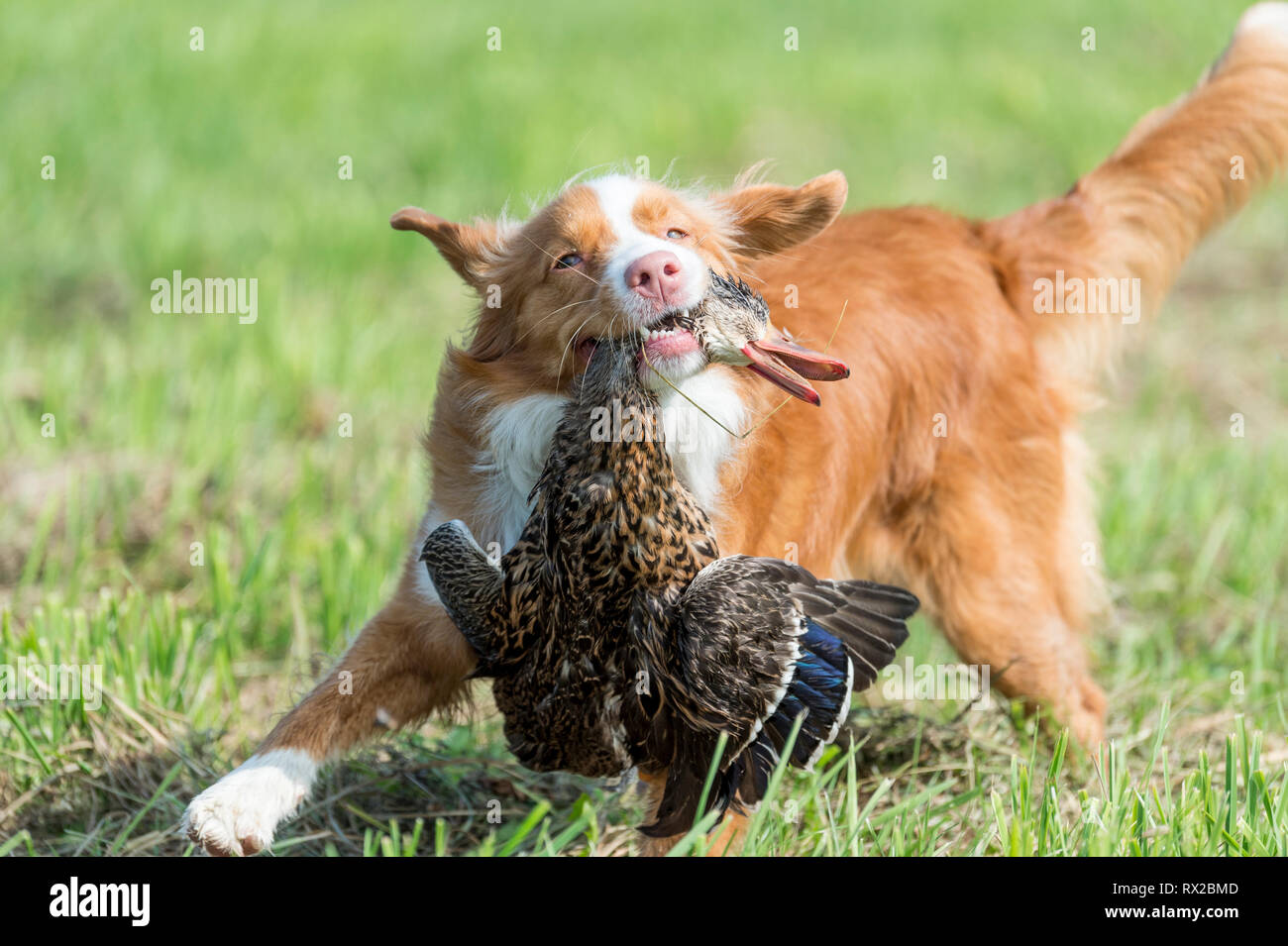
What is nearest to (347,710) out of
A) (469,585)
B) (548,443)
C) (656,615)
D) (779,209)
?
(469,585)

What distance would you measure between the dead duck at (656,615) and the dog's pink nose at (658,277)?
0.08 metres

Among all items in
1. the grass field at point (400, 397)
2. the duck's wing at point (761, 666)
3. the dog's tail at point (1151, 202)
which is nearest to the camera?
the duck's wing at point (761, 666)

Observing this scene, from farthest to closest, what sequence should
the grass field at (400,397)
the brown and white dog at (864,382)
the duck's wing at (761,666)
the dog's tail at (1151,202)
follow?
the dog's tail at (1151,202), the grass field at (400,397), the brown and white dog at (864,382), the duck's wing at (761,666)

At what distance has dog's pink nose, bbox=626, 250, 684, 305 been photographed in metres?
2.85

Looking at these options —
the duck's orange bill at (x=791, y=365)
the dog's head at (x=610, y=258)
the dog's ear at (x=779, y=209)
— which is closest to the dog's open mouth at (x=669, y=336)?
the dog's head at (x=610, y=258)

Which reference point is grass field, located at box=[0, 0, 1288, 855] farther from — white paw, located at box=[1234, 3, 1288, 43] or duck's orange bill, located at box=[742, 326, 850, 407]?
white paw, located at box=[1234, 3, 1288, 43]

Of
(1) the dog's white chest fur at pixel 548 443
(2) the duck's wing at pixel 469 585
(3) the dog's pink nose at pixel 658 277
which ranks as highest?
(3) the dog's pink nose at pixel 658 277

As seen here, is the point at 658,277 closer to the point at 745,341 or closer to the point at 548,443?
the point at 745,341

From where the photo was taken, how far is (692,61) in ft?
42.8

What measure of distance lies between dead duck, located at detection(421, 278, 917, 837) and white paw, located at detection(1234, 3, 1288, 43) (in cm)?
269

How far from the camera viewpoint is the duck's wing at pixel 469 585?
118 inches

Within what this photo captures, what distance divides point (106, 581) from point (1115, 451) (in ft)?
16.1

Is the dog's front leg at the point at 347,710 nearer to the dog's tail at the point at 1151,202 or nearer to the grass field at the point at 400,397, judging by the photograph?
the grass field at the point at 400,397
